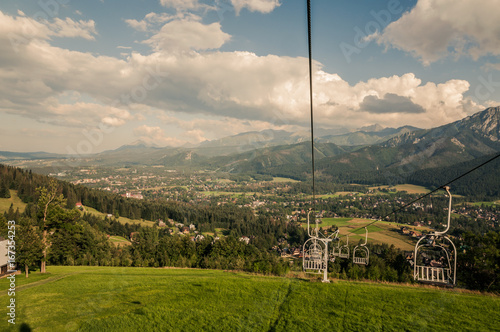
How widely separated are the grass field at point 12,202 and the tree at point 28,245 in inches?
3066

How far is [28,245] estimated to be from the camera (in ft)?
76.4

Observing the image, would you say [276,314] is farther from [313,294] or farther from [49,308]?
[49,308]

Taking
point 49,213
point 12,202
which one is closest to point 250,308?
point 49,213

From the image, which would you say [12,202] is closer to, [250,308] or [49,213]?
[49,213]

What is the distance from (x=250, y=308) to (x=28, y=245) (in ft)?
76.3

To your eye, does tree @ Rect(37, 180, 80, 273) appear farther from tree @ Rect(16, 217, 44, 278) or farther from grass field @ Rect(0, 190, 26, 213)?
grass field @ Rect(0, 190, 26, 213)

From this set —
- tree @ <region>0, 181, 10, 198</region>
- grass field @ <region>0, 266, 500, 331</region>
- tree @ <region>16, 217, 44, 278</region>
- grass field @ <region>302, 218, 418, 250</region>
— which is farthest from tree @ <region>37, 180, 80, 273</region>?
tree @ <region>0, 181, 10, 198</region>

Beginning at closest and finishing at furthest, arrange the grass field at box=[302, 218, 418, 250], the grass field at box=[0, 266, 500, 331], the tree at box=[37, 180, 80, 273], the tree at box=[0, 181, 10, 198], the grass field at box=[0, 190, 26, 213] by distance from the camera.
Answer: the grass field at box=[0, 266, 500, 331] → the tree at box=[37, 180, 80, 273] → the grass field at box=[0, 190, 26, 213] → the grass field at box=[302, 218, 418, 250] → the tree at box=[0, 181, 10, 198]

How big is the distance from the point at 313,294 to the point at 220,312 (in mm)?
6337

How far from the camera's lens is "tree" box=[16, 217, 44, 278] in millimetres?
23000

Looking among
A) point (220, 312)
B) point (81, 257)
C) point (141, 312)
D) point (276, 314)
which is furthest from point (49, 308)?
point (81, 257)

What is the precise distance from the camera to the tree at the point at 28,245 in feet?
75.5

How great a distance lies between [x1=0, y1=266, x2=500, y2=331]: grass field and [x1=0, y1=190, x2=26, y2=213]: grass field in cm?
8850

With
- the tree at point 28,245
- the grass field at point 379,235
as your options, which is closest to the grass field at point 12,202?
the tree at point 28,245
